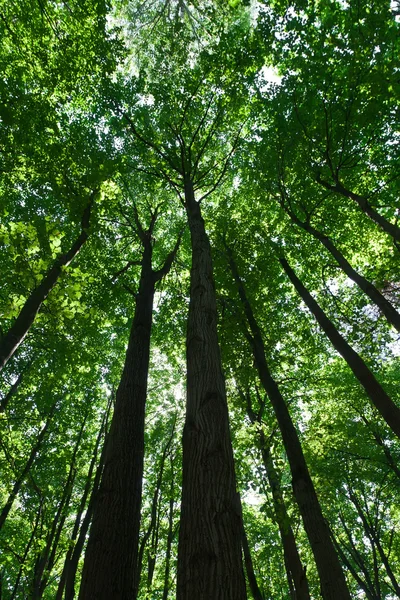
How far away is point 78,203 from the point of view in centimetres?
819

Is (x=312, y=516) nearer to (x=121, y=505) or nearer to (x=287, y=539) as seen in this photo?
(x=287, y=539)

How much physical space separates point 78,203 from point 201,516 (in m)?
7.85

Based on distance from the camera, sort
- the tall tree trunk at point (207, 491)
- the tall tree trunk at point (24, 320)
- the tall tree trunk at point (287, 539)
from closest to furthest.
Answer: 1. the tall tree trunk at point (207, 491)
2. the tall tree trunk at point (287, 539)
3. the tall tree trunk at point (24, 320)

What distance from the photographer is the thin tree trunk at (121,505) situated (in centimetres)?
370

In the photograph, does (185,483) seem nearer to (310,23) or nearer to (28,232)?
(28,232)

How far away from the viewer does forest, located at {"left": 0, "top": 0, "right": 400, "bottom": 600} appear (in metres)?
4.22

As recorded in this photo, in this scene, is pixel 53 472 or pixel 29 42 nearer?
pixel 29 42

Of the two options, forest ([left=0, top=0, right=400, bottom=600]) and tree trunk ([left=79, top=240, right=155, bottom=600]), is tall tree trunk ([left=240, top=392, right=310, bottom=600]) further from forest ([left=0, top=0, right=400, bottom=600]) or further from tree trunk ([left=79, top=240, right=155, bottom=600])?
tree trunk ([left=79, top=240, right=155, bottom=600])

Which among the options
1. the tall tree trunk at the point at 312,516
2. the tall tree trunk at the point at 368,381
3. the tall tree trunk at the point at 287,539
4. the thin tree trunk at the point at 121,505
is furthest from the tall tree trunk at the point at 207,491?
the tall tree trunk at the point at 368,381

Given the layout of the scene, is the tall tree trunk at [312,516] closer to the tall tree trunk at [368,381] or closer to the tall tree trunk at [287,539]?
the tall tree trunk at [287,539]

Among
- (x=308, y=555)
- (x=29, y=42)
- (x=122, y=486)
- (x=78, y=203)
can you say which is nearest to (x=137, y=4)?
(x=29, y=42)

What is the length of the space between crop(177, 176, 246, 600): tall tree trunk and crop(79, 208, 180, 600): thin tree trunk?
7.37ft

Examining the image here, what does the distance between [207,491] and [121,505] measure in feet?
8.47

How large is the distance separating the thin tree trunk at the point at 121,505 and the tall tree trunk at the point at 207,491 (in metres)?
2.24
